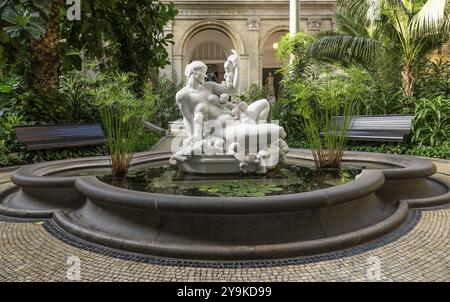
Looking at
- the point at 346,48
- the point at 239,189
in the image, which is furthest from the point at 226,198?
the point at 346,48

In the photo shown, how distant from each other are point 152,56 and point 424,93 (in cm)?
712

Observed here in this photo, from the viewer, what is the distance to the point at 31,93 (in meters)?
7.82

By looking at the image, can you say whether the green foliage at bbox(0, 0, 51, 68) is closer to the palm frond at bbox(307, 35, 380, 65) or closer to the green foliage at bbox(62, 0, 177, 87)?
the green foliage at bbox(62, 0, 177, 87)

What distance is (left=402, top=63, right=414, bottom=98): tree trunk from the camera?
9273 millimetres

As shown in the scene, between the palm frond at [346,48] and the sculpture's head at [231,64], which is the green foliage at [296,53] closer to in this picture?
the palm frond at [346,48]

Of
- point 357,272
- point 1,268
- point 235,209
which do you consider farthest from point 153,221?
point 357,272

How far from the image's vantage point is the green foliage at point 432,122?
787cm

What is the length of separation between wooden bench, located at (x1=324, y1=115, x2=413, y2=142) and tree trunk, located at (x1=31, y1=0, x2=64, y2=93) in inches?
247

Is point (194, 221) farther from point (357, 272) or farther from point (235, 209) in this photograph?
point (357, 272)

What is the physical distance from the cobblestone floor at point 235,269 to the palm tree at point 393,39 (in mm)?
6817

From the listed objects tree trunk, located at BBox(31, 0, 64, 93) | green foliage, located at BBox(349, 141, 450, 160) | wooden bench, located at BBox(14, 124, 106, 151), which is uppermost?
tree trunk, located at BBox(31, 0, 64, 93)

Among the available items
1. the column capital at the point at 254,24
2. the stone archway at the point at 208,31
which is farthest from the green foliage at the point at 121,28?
the column capital at the point at 254,24

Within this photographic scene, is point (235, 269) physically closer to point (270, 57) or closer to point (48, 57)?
point (48, 57)

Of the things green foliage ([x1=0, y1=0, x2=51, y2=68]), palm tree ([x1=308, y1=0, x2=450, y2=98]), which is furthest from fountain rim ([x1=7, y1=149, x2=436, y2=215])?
palm tree ([x1=308, y1=0, x2=450, y2=98])
